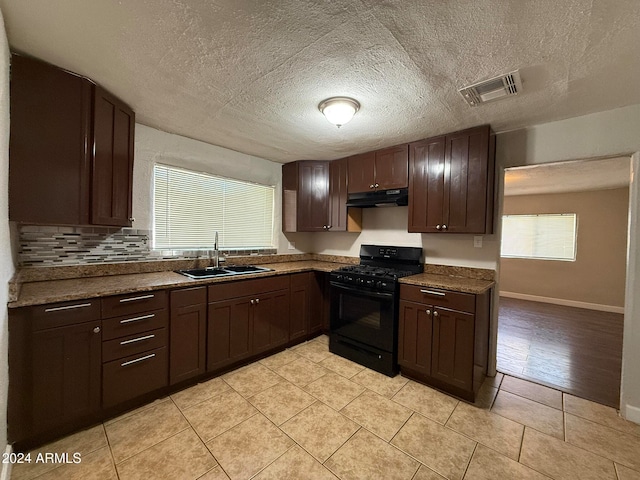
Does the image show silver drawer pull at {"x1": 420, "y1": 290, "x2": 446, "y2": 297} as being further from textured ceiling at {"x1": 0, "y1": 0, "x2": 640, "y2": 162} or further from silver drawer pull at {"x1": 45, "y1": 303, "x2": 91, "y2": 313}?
silver drawer pull at {"x1": 45, "y1": 303, "x2": 91, "y2": 313}

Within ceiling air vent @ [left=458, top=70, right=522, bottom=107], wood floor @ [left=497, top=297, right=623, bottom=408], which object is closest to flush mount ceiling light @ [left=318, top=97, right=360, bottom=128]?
ceiling air vent @ [left=458, top=70, right=522, bottom=107]

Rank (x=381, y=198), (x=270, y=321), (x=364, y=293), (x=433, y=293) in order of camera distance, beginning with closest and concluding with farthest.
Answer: (x=433, y=293) → (x=364, y=293) → (x=270, y=321) → (x=381, y=198)

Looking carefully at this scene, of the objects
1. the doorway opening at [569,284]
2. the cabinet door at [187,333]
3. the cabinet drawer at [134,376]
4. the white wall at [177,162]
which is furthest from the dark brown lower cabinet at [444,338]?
the white wall at [177,162]

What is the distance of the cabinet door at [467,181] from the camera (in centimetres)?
237

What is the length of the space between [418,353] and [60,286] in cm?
289

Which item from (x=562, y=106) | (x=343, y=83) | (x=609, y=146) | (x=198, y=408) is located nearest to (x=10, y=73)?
(x=343, y=83)

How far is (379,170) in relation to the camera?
3.07 m

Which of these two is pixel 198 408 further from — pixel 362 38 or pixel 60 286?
pixel 362 38

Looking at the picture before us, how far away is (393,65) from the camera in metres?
1.56

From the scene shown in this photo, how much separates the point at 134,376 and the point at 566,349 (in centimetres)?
452

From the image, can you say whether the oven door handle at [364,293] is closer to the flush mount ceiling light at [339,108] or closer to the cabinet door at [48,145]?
the flush mount ceiling light at [339,108]

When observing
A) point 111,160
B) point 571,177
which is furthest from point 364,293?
point 571,177

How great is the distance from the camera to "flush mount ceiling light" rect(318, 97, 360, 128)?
6.41ft

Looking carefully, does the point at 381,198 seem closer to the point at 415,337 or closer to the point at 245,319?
the point at 415,337
